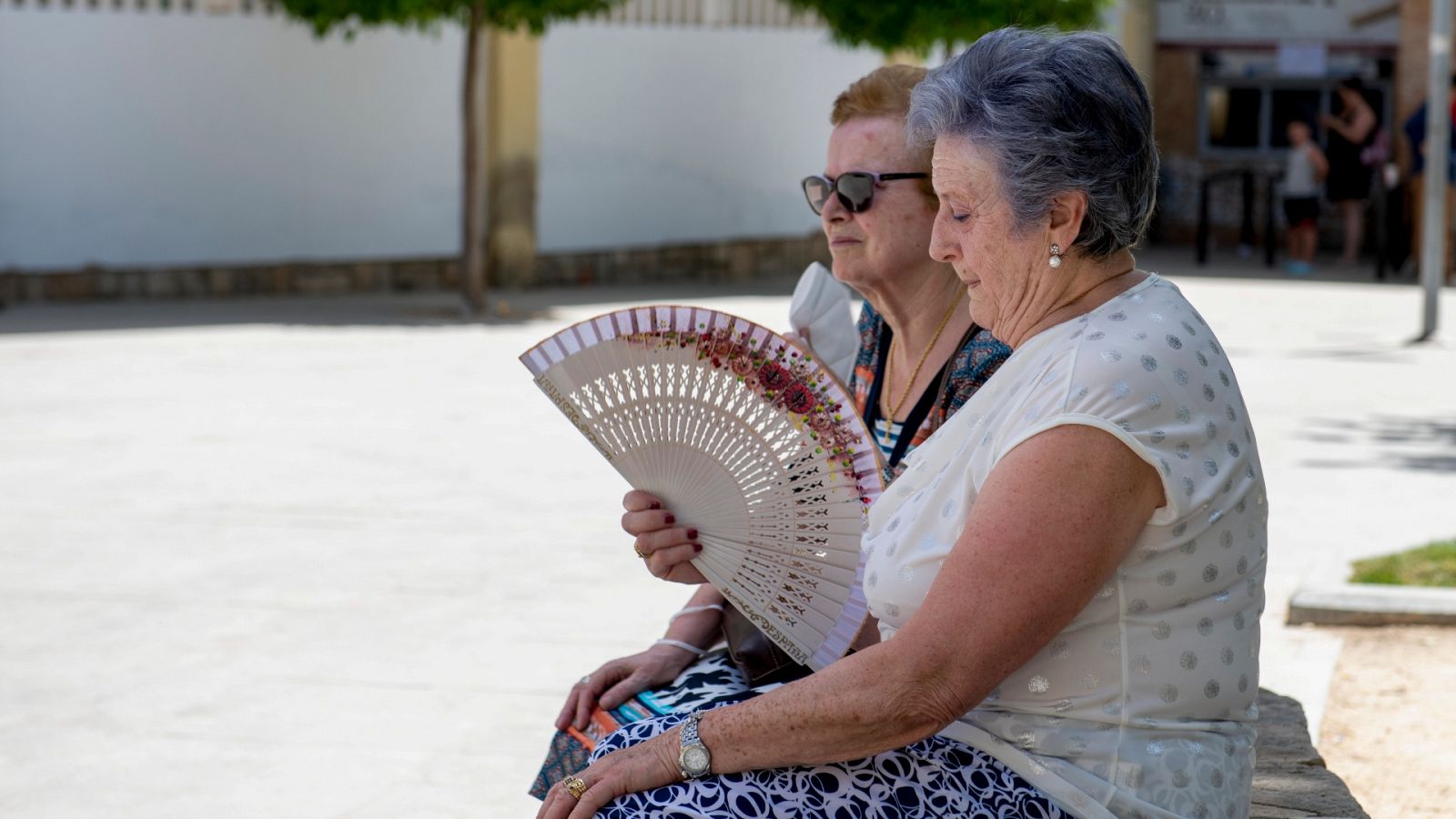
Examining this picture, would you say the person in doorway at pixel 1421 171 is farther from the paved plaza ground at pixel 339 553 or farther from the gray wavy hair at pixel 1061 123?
the gray wavy hair at pixel 1061 123

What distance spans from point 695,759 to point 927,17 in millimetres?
14537

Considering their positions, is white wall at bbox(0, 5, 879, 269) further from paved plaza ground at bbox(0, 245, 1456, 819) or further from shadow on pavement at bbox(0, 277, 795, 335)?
paved plaza ground at bbox(0, 245, 1456, 819)

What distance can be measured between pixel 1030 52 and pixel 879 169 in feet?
2.83

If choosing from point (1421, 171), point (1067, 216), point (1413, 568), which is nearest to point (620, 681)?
point (1067, 216)

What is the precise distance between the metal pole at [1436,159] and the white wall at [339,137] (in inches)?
303

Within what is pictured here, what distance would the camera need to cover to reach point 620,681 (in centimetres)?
279

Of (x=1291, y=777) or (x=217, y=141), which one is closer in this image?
(x=1291, y=777)

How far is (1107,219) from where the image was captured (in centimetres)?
206

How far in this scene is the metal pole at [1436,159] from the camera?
1210 cm

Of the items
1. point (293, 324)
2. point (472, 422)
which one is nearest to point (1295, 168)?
point (293, 324)

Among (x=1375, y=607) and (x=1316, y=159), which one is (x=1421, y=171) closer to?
(x=1316, y=159)

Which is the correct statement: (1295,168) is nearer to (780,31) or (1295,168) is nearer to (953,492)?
(780,31)

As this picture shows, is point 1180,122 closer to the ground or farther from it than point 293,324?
farther from it

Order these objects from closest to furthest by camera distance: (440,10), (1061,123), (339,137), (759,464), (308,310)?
(1061,123) → (759,464) → (440,10) → (308,310) → (339,137)
